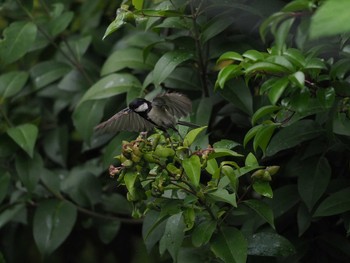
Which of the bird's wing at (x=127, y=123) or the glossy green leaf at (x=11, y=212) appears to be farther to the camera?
the glossy green leaf at (x=11, y=212)

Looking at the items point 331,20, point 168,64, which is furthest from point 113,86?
point 331,20

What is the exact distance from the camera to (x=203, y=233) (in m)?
1.75

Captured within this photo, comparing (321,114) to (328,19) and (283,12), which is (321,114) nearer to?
(283,12)

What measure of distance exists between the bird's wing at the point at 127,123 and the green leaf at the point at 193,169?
17.3 inches

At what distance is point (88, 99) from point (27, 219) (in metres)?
0.90

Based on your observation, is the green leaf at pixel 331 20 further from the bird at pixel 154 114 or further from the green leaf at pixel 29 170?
the green leaf at pixel 29 170

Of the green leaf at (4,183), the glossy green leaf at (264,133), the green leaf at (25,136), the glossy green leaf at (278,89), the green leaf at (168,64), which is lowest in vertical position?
the green leaf at (4,183)

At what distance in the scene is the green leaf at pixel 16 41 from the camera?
2.54 meters

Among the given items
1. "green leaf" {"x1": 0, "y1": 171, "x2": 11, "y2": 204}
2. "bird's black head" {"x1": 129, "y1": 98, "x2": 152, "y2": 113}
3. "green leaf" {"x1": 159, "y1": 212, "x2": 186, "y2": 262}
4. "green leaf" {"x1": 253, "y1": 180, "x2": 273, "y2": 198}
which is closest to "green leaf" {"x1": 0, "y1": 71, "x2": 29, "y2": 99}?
"green leaf" {"x1": 0, "y1": 171, "x2": 11, "y2": 204}

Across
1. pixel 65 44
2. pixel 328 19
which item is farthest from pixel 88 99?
pixel 328 19

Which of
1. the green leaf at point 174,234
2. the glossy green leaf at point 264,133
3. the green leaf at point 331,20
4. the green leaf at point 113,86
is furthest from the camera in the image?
the green leaf at point 113,86

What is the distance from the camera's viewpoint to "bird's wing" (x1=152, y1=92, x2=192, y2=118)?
6.05 ft

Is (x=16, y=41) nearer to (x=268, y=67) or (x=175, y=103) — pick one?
(x=175, y=103)

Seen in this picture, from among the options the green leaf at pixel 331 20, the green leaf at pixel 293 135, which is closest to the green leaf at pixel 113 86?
the green leaf at pixel 293 135
